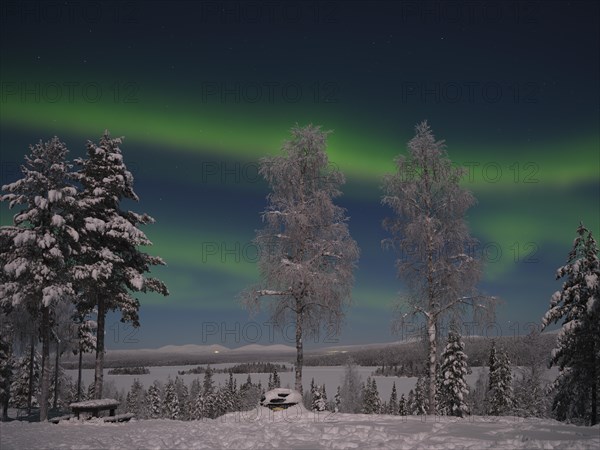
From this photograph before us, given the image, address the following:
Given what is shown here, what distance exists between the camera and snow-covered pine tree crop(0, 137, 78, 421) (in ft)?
69.3

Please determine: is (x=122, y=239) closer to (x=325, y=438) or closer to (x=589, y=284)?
(x=325, y=438)

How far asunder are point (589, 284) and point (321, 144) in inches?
569

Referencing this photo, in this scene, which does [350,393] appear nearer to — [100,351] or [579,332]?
[579,332]

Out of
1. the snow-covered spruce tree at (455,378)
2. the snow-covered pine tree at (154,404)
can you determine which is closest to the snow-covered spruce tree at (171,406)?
the snow-covered pine tree at (154,404)

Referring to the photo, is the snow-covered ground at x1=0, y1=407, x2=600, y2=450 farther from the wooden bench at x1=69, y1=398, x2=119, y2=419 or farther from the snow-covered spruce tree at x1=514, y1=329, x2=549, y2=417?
the snow-covered spruce tree at x1=514, y1=329, x2=549, y2=417

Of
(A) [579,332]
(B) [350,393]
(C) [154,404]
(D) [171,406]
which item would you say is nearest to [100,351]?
(A) [579,332]

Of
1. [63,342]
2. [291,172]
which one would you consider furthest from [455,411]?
[63,342]

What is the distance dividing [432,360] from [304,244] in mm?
6980

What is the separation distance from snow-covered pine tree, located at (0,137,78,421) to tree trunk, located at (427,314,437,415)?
51.8ft

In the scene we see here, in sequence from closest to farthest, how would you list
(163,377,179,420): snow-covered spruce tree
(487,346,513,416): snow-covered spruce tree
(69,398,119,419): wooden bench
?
1. (69,398,119,419): wooden bench
2. (487,346,513,416): snow-covered spruce tree
3. (163,377,179,420): snow-covered spruce tree

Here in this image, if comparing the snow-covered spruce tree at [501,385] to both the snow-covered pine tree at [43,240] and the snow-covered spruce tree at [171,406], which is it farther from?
the snow-covered spruce tree at [171,406]

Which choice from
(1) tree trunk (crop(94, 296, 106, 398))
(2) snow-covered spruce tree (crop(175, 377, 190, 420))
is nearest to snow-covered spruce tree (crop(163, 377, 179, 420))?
(2) snow-covered spruce tree (crop(175, 377, 190, 420))

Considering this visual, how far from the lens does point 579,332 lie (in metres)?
22.3

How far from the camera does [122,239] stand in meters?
23.5
